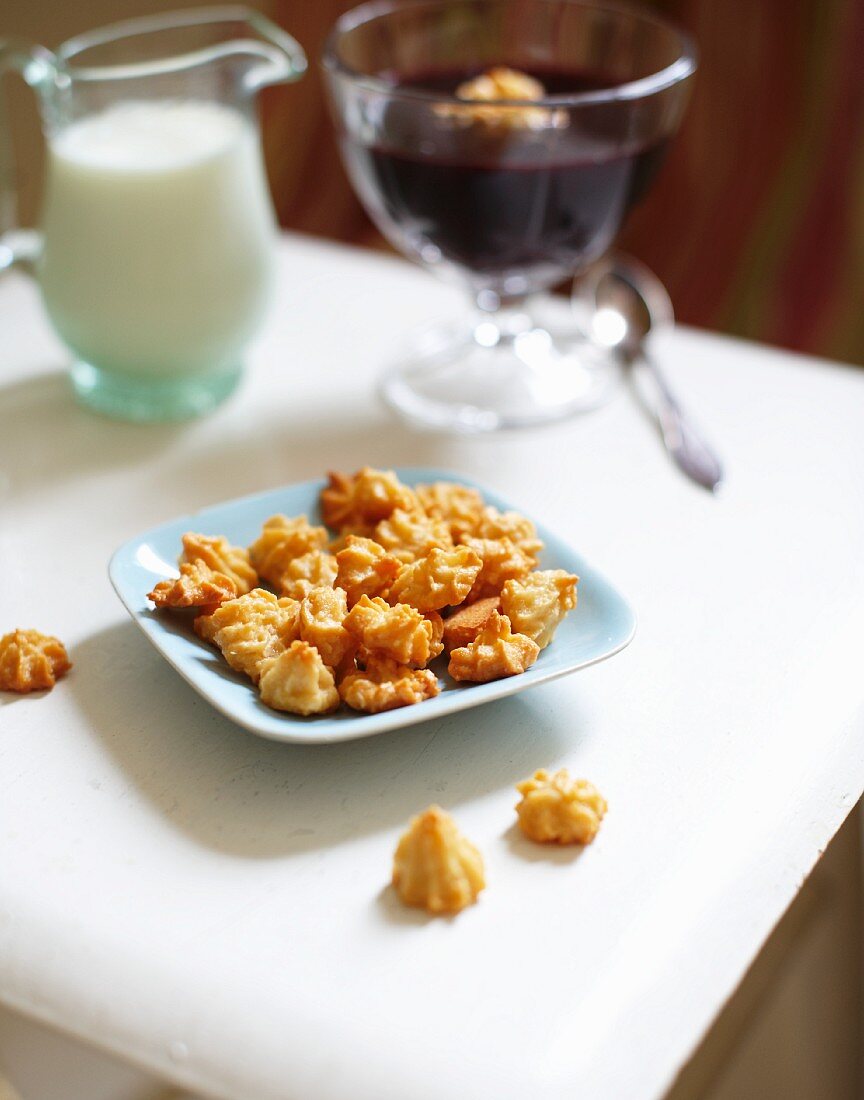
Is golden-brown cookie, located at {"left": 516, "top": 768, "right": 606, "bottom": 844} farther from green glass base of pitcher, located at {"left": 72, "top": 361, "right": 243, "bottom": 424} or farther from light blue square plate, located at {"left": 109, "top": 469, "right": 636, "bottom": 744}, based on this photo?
green glass base of pitcher, located at {"left": 72, "top": 361, "right": 243, "bottom": 424}

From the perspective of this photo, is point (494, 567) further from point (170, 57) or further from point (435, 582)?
point (170, 57)

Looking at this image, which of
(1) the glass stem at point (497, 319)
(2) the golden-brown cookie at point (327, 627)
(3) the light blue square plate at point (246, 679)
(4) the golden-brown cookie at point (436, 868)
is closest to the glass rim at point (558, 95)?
(1) the glass stem at point (497, 319)

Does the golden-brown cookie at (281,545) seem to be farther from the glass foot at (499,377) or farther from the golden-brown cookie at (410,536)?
the glass foot at (499,377)

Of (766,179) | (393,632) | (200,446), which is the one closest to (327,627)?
(393,632)

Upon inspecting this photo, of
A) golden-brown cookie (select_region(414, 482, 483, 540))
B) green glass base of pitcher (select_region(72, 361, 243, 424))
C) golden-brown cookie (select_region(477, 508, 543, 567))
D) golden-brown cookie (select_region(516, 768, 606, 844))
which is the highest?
golden-brown cookie (select_region(477, 508, 543, 567))

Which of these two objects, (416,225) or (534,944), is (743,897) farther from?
(416,225)

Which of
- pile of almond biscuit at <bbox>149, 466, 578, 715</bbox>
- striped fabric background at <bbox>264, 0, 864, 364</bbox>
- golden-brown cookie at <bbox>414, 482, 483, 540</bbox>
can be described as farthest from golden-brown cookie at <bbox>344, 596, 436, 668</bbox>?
striped fabric background at <bbox>264, 0, 864, 364</bbox>
